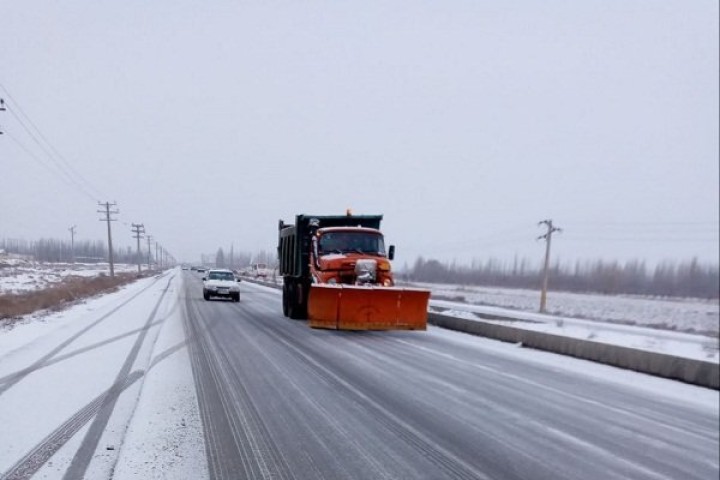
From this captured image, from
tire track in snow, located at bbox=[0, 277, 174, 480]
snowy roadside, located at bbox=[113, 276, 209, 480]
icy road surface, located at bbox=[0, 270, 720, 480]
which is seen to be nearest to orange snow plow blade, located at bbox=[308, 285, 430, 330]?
icy road surface, located at bbox=[0, 270, 720, 480]

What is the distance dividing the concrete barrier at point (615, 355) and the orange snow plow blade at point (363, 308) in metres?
2.67

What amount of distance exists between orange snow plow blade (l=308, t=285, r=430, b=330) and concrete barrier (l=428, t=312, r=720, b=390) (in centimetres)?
267

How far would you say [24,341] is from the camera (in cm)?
1227

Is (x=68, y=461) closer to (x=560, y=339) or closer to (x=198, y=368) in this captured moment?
(x=198, y=368)

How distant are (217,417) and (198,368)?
338 centimetres

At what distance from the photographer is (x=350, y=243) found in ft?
58.7

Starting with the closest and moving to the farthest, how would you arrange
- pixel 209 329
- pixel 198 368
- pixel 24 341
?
pixel 198 368 → pixel 24 341 → pixel 209 329

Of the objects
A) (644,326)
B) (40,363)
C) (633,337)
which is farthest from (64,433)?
(644,326)

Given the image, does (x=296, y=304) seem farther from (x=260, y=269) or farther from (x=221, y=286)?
(x=260, y=269)

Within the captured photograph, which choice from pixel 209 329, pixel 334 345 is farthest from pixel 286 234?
pixel 334 345

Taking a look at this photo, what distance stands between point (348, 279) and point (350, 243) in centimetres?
135

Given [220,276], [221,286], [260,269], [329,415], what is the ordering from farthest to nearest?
[260,269]
[220,276]
[221,286]
[329,415]

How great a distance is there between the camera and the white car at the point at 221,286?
97.9 feet

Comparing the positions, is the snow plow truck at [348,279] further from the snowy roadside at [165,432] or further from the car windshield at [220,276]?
the car windshield at [220,276]
